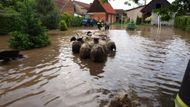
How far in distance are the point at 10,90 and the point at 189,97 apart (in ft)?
18.3

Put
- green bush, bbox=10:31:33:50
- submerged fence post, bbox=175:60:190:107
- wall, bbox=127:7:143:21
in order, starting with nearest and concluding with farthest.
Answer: submerged fence post, bbox=175:60:190:107 < green bush, bbox=10:31:33:50 < wall, bbox=127:7:143:21

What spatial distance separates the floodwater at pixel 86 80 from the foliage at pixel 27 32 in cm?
232

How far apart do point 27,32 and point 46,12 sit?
1444 centimetres

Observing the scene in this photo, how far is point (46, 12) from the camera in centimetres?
2955

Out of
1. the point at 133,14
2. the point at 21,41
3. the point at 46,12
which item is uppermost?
the point at 46,12

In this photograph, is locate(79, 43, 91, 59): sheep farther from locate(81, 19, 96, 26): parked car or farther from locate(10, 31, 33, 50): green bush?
locate(81, 19, 96, 26): parked car

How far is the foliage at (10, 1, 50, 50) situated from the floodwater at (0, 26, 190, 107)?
7.61 feet

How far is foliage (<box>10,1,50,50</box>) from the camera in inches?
595

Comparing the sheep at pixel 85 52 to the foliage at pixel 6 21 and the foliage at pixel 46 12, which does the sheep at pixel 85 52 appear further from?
the foliage at pixel 46 12

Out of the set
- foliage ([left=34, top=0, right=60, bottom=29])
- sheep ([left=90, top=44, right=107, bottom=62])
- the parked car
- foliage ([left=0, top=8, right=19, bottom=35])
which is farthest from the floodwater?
the parked car

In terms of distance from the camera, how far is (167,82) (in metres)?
8.68

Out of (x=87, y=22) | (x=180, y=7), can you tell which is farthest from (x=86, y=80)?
(x=87, y=22)

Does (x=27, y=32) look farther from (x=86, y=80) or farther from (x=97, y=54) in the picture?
(x=86, y=80)

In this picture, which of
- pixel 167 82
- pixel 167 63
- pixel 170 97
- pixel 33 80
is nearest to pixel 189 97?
pixel 170 97
